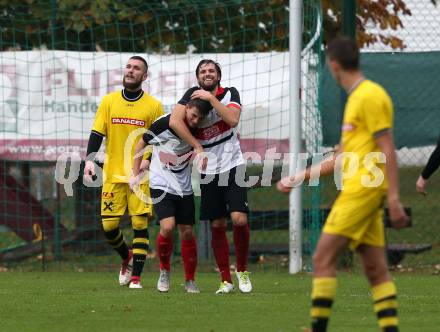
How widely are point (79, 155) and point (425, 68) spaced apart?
14.8 feet

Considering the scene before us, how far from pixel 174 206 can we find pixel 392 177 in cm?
438

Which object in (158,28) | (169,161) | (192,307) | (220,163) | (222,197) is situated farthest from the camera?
(158,28)

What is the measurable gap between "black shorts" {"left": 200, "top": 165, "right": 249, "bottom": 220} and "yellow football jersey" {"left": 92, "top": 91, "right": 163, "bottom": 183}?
3.99 ft

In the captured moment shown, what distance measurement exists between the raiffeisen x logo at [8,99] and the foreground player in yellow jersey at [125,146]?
3.52 m

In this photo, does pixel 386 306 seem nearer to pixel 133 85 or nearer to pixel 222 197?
pixel 222 197

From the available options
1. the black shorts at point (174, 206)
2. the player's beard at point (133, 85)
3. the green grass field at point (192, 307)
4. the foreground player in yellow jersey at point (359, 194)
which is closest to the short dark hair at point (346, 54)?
the foreground player in yellow jersey at point (359, 194)

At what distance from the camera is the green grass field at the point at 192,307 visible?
7.70m

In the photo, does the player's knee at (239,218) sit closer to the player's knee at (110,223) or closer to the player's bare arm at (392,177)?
the player's knee at (110,223)

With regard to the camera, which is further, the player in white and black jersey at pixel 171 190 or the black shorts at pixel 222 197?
the player in white and black jersey at pixel 171 190

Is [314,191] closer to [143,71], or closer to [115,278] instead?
[115,278]

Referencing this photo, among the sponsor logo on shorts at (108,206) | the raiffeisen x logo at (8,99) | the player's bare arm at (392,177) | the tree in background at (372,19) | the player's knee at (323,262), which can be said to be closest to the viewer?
the player's bare arm at (392,177)

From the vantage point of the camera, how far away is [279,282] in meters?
11.6

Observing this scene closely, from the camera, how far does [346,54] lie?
20.2 ft

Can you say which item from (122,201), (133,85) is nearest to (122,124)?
(133,85)
